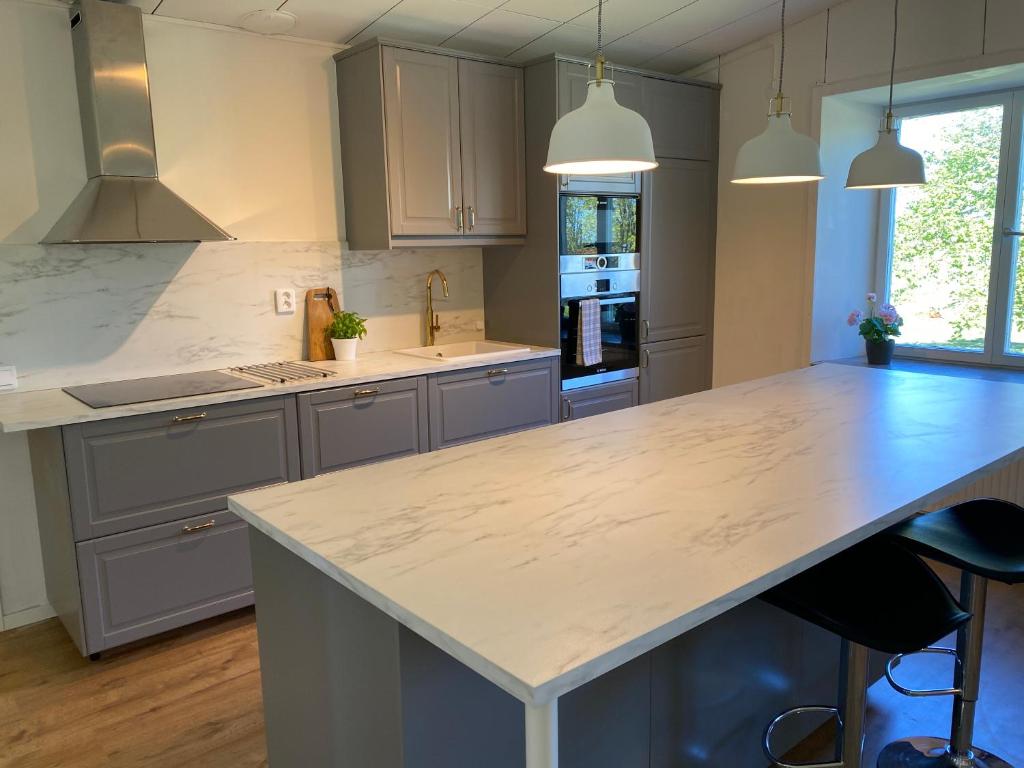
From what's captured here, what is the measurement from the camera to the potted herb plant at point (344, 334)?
11.5 feet

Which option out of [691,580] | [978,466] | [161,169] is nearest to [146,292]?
[161,169]

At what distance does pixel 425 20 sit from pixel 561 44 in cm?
78

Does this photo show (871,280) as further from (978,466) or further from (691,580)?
(691,580)

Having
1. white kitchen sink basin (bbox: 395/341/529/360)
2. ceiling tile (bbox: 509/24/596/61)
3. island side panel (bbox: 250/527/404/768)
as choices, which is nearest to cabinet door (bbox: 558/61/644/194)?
ceiling tile (bbox: 509/24/596/61)

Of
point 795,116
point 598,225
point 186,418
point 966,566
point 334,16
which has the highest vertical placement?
point 334,16

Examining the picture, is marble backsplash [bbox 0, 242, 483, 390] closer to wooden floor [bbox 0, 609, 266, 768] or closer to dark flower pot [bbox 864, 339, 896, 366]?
wooden floor [bbox 0, 609, 266, 768]

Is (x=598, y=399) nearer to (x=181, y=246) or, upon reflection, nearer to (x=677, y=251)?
(x=677, y=251)

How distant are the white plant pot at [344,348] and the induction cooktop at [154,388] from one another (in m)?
0.53

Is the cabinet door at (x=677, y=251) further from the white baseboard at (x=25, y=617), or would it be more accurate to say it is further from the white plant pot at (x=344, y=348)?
the white baseboard at (x=25, y=617)

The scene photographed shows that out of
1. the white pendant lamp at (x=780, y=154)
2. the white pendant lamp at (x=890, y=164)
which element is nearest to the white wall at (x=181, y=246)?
the white pendant lamp at (x=780, y=154)

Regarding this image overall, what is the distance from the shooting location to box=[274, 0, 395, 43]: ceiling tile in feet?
10.1

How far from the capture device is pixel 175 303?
319 centimetres

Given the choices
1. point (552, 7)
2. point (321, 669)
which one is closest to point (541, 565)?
point (321, 669)

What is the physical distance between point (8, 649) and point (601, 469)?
2416 mm
